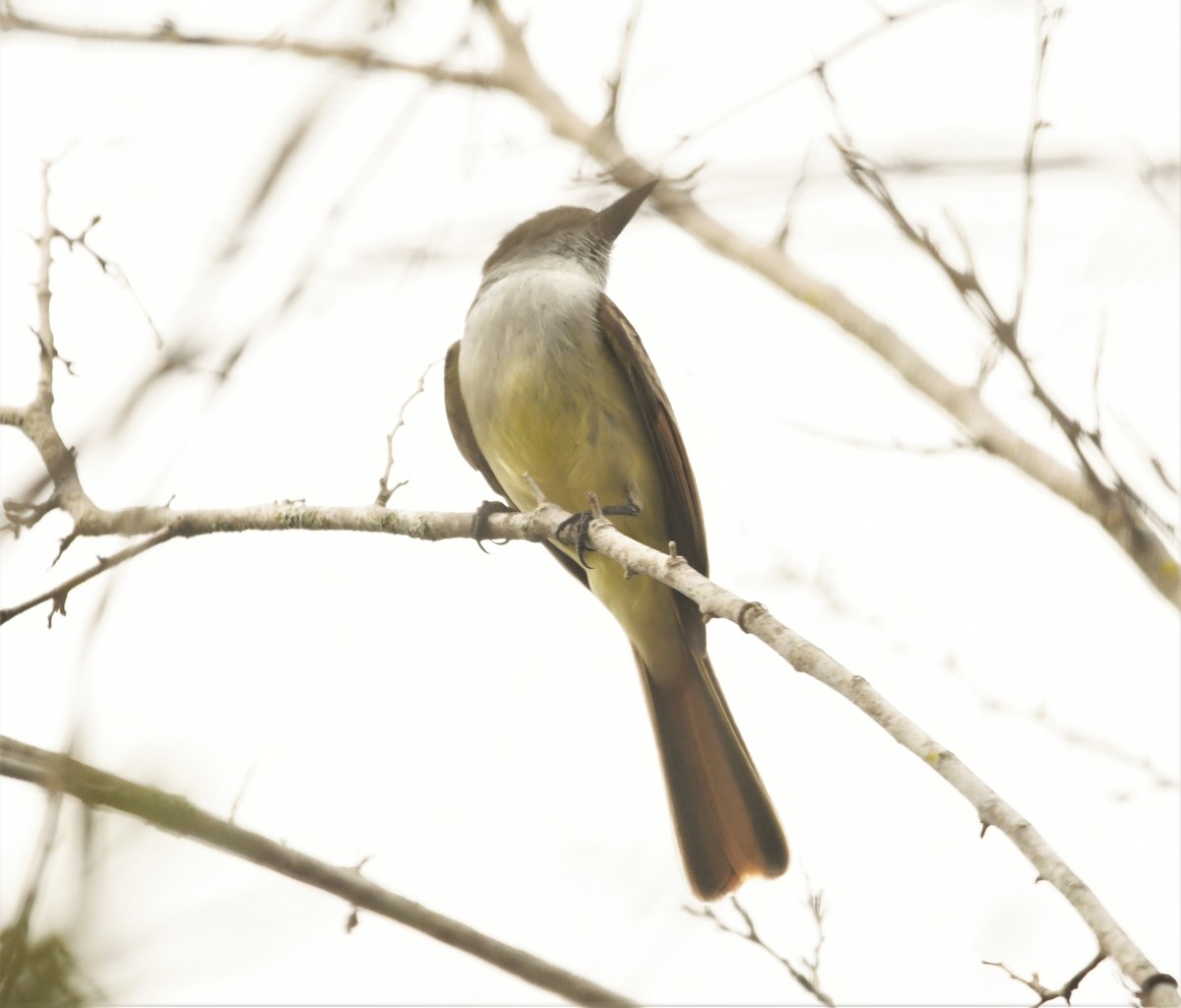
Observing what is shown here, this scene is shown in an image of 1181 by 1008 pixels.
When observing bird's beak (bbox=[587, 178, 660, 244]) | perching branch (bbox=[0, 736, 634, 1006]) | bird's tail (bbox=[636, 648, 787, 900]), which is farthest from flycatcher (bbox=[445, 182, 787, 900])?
perching branch (bbox=[0, 736, 634, 1006])

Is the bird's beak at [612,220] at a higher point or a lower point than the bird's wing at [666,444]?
higher

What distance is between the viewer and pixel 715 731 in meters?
4.95

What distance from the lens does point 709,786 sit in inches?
188

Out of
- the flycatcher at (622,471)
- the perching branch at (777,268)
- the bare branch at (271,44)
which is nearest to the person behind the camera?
the bare branch at (271,44)

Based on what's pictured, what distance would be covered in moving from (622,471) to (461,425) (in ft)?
2.51

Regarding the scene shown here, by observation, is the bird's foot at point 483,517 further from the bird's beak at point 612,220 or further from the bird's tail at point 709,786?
the bird's beak at point 612,220

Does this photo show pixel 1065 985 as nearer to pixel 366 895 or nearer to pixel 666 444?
pixel 366 895

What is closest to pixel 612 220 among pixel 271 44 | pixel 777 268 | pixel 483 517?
pixel 777 268

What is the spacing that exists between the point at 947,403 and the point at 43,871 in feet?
10.7

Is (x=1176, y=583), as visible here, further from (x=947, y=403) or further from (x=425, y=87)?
(x=425, y=87)

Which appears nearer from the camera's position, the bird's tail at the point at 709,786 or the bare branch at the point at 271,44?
the bare branch at the point at 271,44

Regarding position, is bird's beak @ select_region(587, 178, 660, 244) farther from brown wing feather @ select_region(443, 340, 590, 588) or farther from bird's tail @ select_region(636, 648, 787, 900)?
bird's tail @ select_region(636, 648, 787, 900)

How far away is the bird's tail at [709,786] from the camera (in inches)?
179

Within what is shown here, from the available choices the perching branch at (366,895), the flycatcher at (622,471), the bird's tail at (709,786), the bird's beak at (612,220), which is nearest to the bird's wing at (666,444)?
the flycatcher at (622,471)
